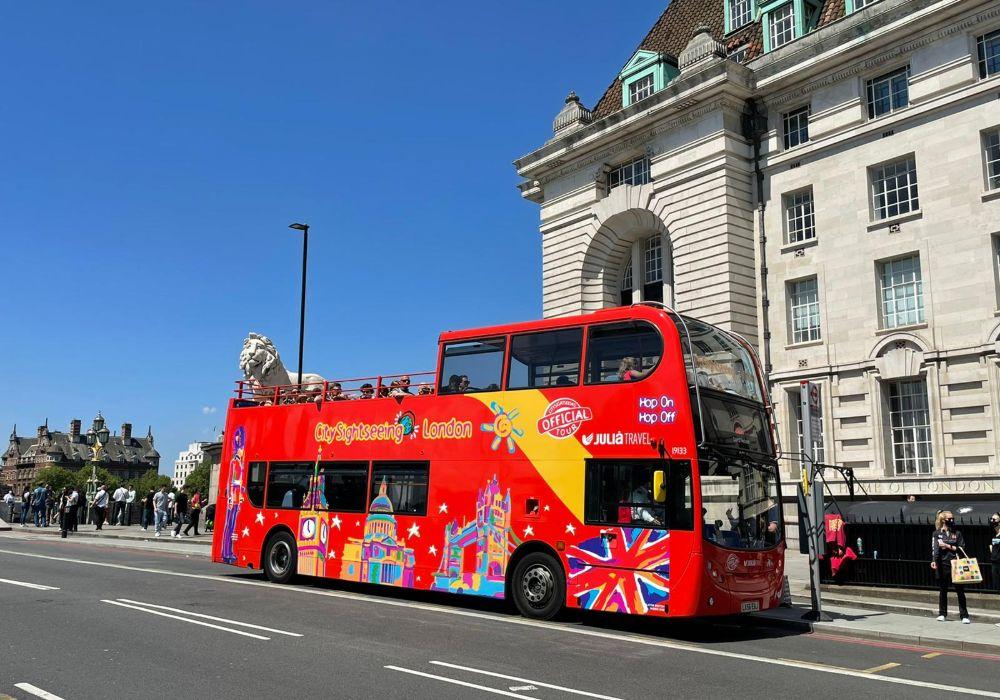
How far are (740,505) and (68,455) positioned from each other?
18057cm

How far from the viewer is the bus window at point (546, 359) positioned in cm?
1255

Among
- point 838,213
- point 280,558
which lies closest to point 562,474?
point 280,558

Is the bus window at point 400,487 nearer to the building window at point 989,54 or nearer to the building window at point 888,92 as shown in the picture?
the building window at point 888,92

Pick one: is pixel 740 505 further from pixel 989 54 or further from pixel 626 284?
pixel 626 284

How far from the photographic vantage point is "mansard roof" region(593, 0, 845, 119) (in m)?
28.2

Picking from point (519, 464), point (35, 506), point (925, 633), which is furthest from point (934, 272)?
point (35, 506)

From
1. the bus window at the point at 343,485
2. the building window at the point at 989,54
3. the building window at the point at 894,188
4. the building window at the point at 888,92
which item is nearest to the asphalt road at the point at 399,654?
the bus window at the point at 343,485

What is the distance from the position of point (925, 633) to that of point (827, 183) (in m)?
16.0

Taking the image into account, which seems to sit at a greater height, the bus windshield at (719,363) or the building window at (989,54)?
the building window at (989,54)

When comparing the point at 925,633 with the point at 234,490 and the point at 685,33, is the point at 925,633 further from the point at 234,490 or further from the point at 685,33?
the point at 685,33

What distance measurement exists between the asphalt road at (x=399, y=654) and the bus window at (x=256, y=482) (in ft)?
9.63

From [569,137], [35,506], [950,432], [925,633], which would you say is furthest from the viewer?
[35,506]

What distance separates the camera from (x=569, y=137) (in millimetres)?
30578

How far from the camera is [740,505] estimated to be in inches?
451
